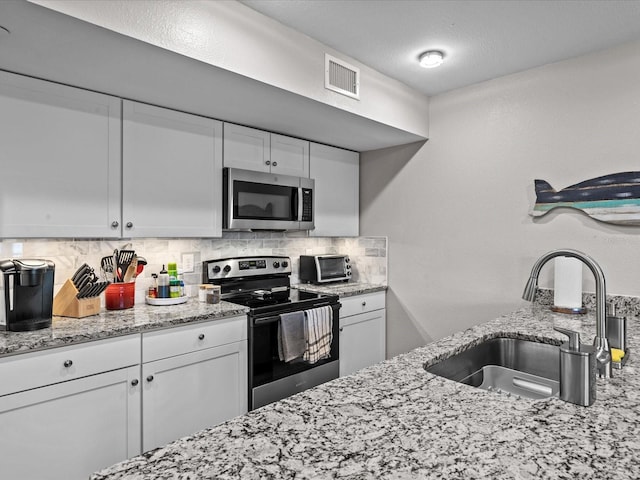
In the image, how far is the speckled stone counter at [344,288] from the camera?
3.05 metres

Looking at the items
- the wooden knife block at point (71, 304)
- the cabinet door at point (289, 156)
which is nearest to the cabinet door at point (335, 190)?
the cabinet door at point (289, 156)

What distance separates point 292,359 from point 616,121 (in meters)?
2.32

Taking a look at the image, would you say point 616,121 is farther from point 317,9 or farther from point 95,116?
point 95,116

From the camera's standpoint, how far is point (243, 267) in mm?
2980

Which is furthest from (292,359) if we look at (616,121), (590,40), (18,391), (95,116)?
(590,40)

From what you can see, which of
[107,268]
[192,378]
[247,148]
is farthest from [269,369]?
[247,148]

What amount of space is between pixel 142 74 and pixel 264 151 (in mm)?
1053

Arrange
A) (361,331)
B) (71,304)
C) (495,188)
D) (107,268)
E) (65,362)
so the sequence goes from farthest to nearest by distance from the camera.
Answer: (361,331)
(495,188)
(107,268)
(71,304)
(65,362)

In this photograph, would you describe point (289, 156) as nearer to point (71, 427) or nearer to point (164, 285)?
point (164, 285)

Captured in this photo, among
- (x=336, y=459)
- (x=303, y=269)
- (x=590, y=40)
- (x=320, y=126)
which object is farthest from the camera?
(x=303, y=269)

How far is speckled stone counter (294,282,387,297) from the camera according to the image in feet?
10.0

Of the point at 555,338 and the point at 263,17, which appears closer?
the point at 555,338

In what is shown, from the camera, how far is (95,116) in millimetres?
2082

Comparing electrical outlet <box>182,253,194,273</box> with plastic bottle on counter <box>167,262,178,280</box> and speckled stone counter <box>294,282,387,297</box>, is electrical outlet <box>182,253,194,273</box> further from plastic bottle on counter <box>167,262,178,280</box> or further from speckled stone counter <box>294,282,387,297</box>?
speckled stone counter <box>294,282,387,297</box>
